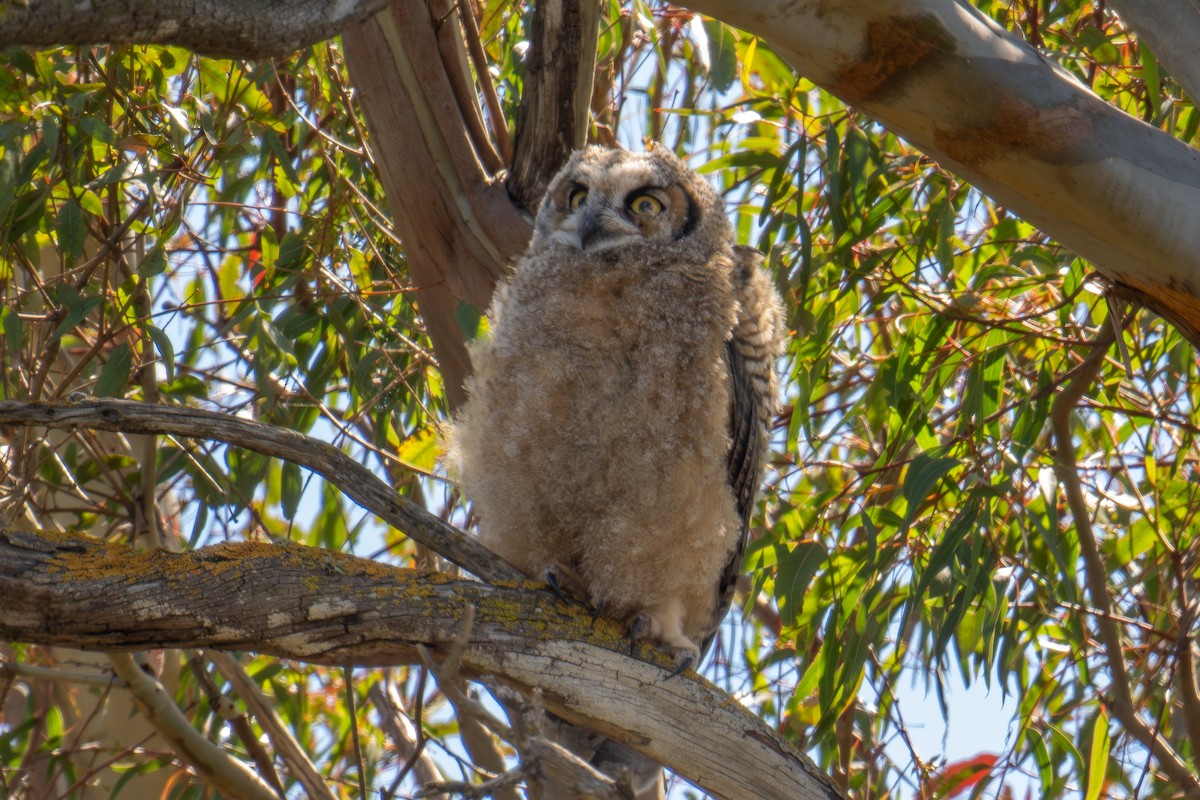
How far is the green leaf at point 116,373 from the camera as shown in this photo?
266 cm

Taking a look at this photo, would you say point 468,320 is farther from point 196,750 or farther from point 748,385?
point 196,750

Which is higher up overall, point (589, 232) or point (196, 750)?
point (589, 232)

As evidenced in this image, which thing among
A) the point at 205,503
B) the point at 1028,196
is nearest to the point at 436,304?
the point at 205,503

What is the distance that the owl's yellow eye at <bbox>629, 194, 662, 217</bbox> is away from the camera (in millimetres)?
2449

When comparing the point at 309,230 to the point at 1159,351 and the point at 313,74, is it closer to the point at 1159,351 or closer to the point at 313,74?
the point at 313,74

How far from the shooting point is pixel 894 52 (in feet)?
5.79

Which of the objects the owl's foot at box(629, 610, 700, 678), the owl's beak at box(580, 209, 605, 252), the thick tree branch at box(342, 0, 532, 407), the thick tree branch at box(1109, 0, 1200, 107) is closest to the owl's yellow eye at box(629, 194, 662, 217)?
the owl's beak at box(580, 209, 605, 252)

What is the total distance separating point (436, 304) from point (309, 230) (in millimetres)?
795

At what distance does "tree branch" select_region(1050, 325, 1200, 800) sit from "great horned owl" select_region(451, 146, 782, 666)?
88 cm

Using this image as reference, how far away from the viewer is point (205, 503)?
10.9 ft

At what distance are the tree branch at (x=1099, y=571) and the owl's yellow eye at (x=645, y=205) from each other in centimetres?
106

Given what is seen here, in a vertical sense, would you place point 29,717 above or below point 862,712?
above

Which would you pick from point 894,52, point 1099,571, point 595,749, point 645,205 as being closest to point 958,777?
point 1099,571

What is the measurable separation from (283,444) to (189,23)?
2.19ft
